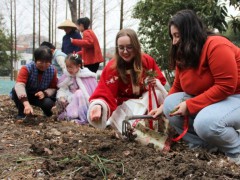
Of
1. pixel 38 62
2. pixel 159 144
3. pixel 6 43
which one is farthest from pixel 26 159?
pixel 6 43

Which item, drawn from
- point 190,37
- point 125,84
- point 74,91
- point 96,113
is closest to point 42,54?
point 74,91

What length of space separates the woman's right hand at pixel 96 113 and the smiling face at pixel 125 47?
1.50 ft

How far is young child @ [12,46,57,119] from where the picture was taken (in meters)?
3.51

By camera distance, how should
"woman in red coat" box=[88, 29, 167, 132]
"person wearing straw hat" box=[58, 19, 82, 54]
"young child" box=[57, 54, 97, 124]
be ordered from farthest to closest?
1. "person wearing straw hat" box=[58, 19, 82, 54]
2. "young child" box=[57, 54, 97, 124]
3. "woman in red coat" box=[88, 29, 167, 132]

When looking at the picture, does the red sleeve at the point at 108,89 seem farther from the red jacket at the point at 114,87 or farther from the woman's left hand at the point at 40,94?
the woman's left hand at the point at 40,94

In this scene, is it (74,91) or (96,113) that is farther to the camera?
(74,91)

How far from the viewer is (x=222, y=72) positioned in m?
2.08

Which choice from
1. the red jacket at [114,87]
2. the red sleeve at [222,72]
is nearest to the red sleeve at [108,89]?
the red jacket at [114,87]

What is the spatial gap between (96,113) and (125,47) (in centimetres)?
57

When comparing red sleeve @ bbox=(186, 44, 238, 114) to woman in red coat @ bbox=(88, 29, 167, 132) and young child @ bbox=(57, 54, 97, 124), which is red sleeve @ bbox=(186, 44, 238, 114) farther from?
young child @ bbox=(57, 54, 97, 124)

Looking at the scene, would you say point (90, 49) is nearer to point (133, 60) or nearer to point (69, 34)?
point (69, 34)

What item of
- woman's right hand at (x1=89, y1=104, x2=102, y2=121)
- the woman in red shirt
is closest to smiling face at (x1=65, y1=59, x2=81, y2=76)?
woman's right hand at (x1=89, y1=104, x2=102, y2=121)

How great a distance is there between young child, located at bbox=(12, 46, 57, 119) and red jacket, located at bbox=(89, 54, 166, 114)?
1.00m

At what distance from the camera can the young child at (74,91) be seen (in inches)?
150
